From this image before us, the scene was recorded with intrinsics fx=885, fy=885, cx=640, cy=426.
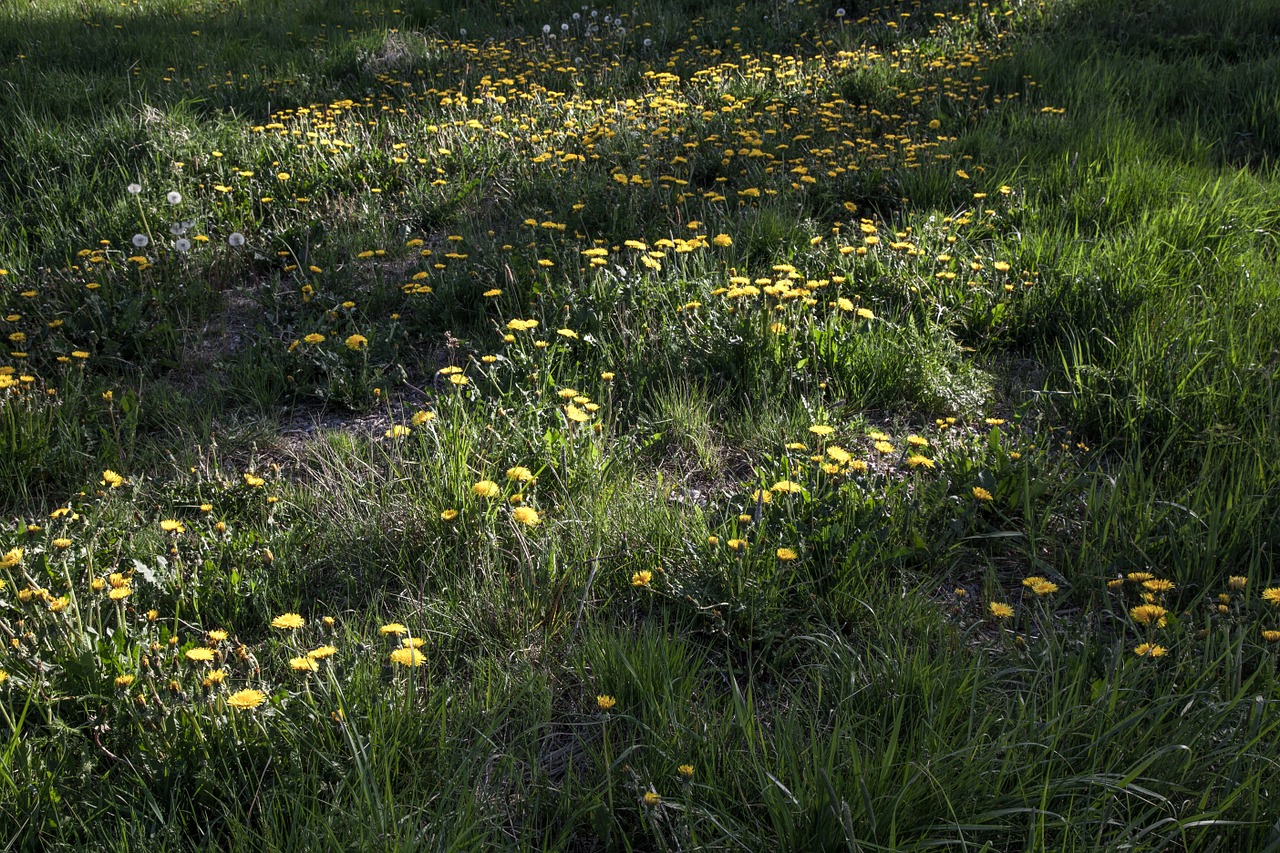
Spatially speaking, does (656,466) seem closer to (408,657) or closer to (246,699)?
(408,657)

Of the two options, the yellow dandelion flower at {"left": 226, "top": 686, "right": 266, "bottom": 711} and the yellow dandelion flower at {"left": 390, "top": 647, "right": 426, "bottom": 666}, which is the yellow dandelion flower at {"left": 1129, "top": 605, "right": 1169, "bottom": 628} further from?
the yellow dandelion flower at {"left": 226, "top": 686, "right": 266, "bottom": 711}

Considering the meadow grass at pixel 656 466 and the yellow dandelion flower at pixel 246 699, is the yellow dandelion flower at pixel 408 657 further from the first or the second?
the yellow dandelion flower at pixel 246 699

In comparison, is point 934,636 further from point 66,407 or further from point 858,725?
point 66,407

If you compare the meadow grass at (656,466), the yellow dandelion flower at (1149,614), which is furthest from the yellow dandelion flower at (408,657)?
the yellow dandelion flower at (1149,614)

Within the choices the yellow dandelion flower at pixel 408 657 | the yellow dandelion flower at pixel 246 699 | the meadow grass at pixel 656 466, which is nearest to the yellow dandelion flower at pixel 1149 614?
the meadow grass at pixel 656 466

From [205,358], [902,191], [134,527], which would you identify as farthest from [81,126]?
[902,191]

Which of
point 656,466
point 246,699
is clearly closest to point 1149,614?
point 656,466

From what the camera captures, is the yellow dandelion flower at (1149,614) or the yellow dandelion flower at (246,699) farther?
the yellow dandelion flower at (1149,614)

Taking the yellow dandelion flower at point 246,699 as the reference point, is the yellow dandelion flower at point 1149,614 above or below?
below

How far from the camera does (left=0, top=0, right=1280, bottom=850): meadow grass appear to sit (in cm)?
182

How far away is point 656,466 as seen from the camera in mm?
3121

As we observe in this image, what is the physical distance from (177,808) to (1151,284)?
3.81 meters

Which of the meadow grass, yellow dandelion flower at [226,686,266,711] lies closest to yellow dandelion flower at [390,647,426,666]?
the meadow grass

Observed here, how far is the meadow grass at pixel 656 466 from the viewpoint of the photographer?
1821 millimetres
